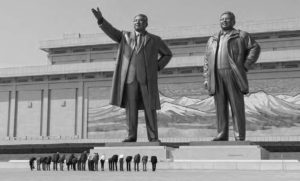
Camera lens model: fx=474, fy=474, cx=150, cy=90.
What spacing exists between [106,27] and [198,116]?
20662 mm

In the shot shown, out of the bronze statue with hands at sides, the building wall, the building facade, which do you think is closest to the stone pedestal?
the bronze statue with hands at sides

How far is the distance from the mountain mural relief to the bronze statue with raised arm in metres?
19.8

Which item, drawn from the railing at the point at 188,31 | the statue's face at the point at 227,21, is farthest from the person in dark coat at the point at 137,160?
the railing at the point at 188,31

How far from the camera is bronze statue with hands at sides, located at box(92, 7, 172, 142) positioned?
12.9 meters

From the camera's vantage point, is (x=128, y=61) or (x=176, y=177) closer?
(x=176, y=177)

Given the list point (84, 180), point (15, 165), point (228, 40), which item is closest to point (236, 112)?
point (228, 40)

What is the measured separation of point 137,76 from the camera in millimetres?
12875

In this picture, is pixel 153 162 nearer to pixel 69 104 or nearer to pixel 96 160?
pixel 96 160

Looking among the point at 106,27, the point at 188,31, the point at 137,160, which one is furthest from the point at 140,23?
the point at 188,31

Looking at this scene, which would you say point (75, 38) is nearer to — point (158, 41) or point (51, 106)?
point (51, 106)

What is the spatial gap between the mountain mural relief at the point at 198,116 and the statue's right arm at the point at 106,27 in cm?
2009

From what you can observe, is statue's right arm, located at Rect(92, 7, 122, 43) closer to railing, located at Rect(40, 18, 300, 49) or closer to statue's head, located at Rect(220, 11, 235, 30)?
statue's head, located at Rect(220, 11, 235, 30)

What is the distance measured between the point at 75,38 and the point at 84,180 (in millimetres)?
32250

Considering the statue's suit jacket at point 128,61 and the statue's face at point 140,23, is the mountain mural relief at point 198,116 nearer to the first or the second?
the statue's suit jacket at point 128,61
